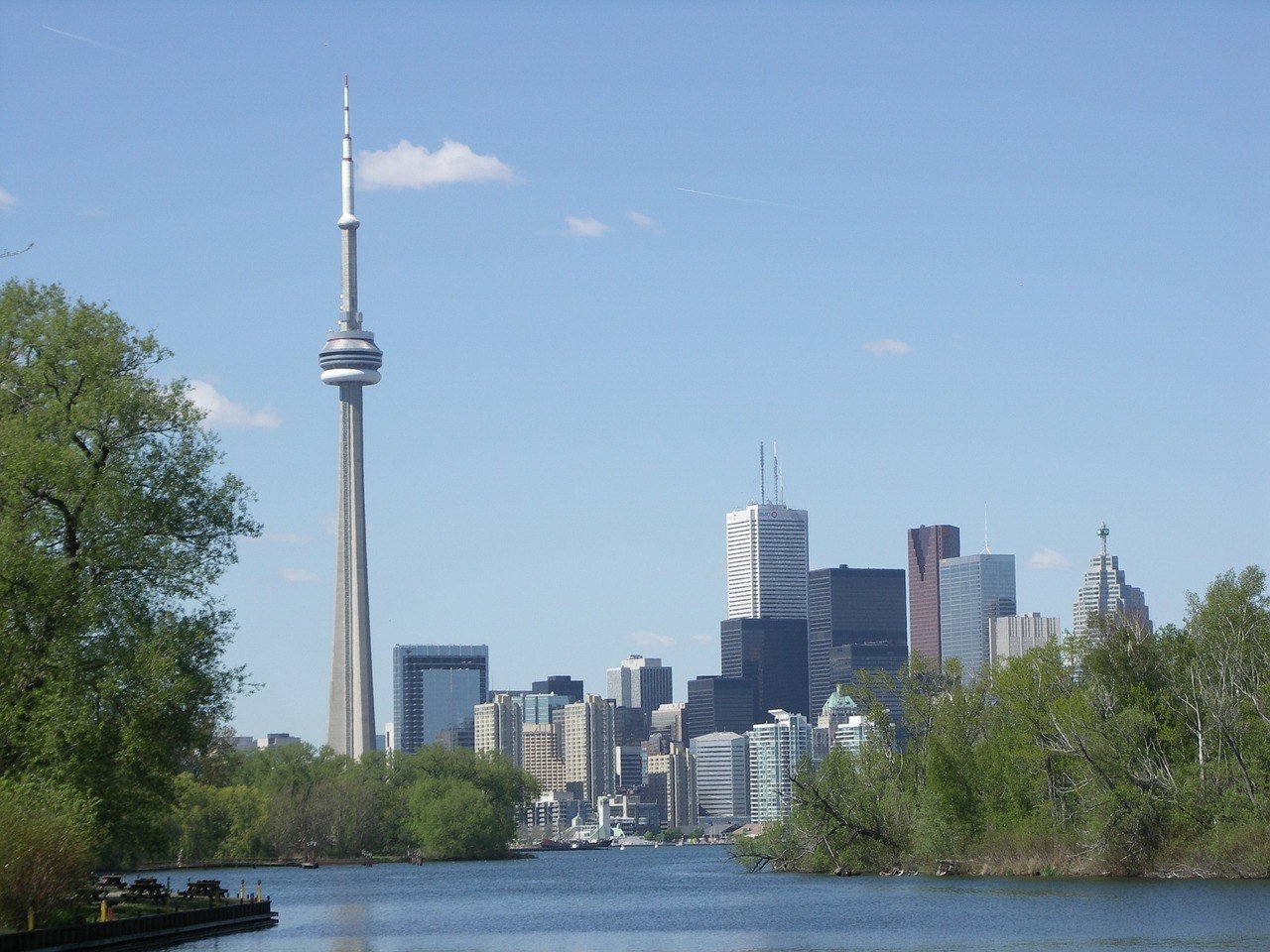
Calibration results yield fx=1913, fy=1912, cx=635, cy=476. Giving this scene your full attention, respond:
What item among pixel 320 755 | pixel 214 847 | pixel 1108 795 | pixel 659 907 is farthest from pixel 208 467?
pixel 320 755

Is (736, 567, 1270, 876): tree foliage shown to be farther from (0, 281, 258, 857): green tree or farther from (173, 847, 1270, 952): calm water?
(0, 281, 258, 857): green tree

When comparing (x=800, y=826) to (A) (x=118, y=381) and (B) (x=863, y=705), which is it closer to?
(B) (x=863, y=705)

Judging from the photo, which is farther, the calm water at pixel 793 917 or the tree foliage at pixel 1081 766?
the tree foliage at pixel 1081 766

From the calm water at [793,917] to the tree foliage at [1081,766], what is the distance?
2810mm

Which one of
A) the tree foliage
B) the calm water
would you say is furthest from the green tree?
the tree foliage

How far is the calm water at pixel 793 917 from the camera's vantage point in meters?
54.4

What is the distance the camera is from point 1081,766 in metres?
81.8

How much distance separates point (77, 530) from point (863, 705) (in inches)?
2161

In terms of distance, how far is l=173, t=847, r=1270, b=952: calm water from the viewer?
54.4m

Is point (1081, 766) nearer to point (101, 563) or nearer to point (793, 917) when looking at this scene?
point (793, 917)

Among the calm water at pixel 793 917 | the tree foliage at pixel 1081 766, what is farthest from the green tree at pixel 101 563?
the tree foliage at pixel 1081 766

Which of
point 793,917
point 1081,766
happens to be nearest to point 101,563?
point 793,917

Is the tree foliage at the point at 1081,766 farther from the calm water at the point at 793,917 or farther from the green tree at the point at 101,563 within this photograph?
the green tree at the point at 101,563

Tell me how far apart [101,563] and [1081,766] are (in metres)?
46.7
